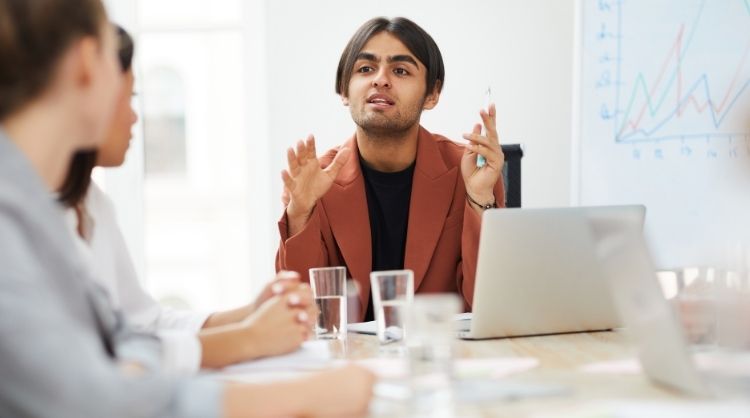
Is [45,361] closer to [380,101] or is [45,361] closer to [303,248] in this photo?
[303,248]

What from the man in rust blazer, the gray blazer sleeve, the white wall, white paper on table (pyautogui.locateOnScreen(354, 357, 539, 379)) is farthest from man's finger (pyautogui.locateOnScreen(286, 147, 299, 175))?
the white wall

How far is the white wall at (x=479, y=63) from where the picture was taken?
358cm

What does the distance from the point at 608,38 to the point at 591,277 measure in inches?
76.2

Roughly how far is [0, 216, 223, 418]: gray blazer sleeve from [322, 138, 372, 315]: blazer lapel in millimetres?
1364

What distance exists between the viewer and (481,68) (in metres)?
3.59

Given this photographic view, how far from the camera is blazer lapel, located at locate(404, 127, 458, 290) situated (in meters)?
2.25

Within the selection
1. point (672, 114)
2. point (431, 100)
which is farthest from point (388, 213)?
point (672, 114)

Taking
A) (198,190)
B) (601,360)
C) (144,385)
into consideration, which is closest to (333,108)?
Result: (601,360)

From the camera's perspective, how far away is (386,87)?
2.45 m

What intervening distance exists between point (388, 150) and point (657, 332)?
1.50m

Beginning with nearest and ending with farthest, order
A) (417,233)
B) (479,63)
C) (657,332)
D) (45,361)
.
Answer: (45,361)
(657,332)
(417,233)
(479,63)

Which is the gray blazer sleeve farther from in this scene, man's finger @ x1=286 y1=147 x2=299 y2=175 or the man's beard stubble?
the man's beard stubble

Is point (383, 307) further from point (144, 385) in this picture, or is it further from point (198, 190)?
point (198, 190)

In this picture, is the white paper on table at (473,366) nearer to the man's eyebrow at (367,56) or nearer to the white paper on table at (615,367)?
the white paper on table at (615,367)
